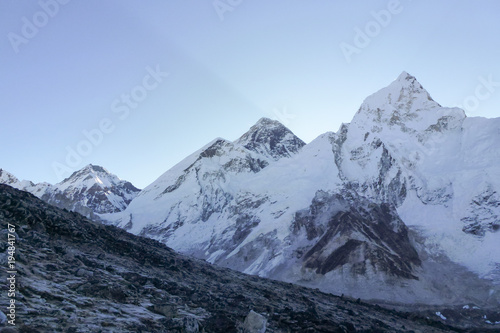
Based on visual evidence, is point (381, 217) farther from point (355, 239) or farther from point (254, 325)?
point (254, 325)

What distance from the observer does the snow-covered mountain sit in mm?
106438

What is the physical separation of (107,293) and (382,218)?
128 meters

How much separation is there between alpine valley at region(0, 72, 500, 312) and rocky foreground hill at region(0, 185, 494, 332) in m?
78.7

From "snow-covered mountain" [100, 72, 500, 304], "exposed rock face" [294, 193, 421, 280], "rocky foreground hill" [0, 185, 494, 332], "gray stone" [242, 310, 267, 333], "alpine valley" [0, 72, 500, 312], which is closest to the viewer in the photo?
"rocky foreground hill" [0, 185, 494, 332]

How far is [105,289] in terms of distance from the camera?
53.4 ft

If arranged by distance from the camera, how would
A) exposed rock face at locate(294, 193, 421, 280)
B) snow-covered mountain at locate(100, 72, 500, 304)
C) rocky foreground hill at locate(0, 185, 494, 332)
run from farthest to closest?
1. exposed rock face at locate(294, 193, 421, 280)
2. snow-covered mountain at locate(100, 72, 500, 304)
3. rocky foreground hill at locate(0, 185, 494, 332)

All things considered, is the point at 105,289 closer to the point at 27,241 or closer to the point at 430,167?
the point at 27,241

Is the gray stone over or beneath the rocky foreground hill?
beneath

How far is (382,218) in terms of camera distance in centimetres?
13312

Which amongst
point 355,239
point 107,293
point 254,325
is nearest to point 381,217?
point 355,239

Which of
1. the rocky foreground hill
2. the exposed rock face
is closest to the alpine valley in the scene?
the exposed rock face

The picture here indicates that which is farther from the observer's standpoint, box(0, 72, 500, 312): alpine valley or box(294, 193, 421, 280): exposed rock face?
box(294, 193, 421, 280): exposed rock face

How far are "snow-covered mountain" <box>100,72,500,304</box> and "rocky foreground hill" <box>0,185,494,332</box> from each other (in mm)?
79831

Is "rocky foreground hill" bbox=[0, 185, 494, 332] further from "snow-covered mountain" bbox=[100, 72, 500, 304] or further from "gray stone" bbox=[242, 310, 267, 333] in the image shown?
"snow-covered mountain" bbox=[100, 72, 500, 304]
